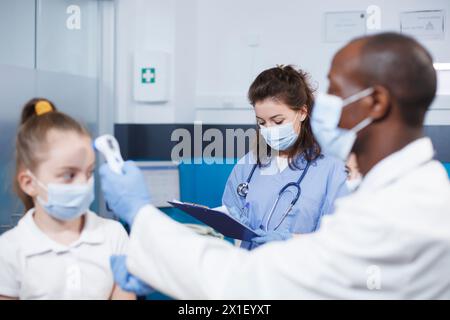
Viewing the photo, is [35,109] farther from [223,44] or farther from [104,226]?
[223,44]

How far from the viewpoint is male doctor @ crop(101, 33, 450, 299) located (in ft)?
2.92

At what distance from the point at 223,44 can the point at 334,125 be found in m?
1.92

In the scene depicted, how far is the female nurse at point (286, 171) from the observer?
162 cm

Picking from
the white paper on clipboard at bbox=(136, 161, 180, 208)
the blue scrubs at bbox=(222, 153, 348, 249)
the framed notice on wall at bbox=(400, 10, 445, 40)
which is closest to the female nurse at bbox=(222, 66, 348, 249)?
the blue scrubs at bbox=(222, 153, 348, 249)

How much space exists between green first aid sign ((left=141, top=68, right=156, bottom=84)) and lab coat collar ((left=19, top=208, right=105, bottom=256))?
5.07ft

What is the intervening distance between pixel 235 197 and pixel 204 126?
109 centimetres

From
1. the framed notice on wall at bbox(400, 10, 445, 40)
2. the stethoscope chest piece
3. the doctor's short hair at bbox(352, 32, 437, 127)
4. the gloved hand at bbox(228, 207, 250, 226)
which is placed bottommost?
the gloved hand at bbox(228, 207, 250, 226)

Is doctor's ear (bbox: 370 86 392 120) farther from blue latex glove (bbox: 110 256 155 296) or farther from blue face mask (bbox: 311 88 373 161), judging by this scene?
blue latex glove (bbox: 110 256 155 296)

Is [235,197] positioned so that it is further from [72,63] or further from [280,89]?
[72,63]

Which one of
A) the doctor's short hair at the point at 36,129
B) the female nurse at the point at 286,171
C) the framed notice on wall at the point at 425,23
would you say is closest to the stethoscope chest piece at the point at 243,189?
the female nurse at the point at 286,171

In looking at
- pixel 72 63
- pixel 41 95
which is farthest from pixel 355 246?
pixel 72 63

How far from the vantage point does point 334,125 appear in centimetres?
104
